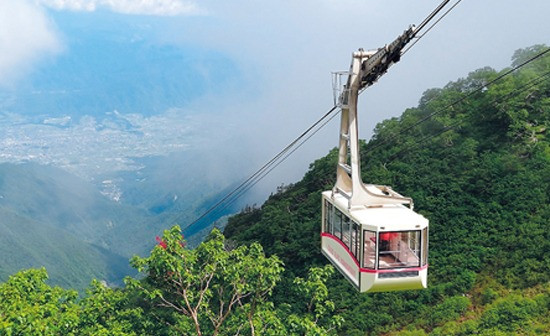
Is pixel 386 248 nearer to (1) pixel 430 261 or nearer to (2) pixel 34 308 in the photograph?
(2) pixel 34 308

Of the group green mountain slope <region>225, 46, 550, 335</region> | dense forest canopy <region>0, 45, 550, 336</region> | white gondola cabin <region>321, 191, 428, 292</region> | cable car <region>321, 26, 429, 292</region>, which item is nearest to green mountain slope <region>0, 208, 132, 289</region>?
green mountain slope <region>225, 46, 550, 335</region>

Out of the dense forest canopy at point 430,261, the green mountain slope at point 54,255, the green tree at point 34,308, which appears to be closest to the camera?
the green tree at point 34,308

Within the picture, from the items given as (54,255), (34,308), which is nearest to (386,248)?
(34,308)

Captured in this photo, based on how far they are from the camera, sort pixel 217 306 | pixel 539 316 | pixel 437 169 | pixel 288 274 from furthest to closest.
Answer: pixel 437 169 → pixel 288 274 → pixel 217 306 → pixel 539 316

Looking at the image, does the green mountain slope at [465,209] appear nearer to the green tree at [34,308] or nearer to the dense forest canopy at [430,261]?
the dense forest canopy at [430,261]

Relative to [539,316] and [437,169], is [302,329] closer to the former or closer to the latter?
[539,316]

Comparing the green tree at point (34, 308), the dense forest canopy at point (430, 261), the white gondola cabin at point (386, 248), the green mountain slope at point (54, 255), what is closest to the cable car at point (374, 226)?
the white gondola cabin at point (386, 248)

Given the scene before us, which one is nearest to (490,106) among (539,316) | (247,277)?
(539,316)

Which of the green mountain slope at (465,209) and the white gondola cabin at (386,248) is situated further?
the green mountain slope at (465,209)
